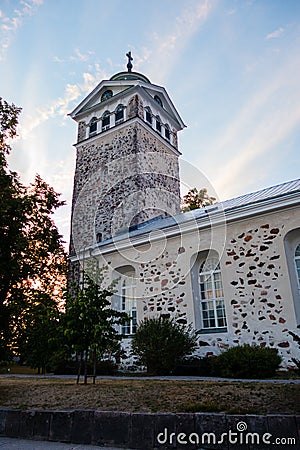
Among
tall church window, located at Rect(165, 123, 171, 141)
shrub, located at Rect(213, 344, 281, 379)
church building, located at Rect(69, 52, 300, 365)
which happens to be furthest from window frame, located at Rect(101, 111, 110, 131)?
shrub, located at Rect(213, 344, 281, 379)

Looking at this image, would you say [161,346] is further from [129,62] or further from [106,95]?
[129,62]

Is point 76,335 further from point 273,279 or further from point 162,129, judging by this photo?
point 162,129

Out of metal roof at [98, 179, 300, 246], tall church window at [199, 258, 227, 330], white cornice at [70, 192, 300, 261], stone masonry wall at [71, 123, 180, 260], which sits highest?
stone masonry wall at [71, 123, 180, 260]

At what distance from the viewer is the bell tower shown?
19016mm

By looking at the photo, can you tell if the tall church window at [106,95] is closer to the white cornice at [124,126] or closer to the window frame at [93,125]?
the window frame at [93,125]

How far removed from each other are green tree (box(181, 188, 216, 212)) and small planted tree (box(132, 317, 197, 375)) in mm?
16075

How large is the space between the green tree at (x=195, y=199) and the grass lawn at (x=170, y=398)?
19841 millimetres

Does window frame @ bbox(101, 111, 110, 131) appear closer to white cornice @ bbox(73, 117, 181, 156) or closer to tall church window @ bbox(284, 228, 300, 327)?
white cornice @ bbox(73, 117, 181, 156)

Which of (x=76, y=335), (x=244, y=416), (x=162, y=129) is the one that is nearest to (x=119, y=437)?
(x=244, y=416)

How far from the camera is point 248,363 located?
285 inches

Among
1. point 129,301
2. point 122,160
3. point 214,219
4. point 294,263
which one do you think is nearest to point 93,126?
point 122,160

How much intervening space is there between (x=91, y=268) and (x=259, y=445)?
184 inches

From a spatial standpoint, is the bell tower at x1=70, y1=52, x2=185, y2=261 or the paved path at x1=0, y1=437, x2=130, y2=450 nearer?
the paved path at x1=0, y1=437, x2=130, y2=450

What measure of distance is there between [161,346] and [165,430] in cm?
509
